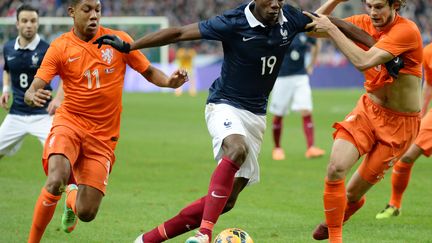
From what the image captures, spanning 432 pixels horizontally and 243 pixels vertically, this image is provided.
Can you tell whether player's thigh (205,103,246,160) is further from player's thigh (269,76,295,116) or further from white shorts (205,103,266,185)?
player's thigh (269,76,295,116)

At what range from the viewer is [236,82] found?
27.3 feet

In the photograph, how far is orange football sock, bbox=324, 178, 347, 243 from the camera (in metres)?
8.34

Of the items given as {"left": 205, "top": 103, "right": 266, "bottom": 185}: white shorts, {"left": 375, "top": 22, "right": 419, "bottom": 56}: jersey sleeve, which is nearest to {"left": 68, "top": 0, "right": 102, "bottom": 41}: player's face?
{"left": 205, "top": 103, "right": 266, "bottom": 185}: white shorts

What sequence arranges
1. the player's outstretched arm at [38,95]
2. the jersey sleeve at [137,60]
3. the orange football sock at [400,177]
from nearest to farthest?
the player's outstretched arm at [38,95]
the jersey sleeve at [137,60]
the orange football sock at [400,177]

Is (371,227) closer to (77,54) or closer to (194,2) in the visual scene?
(77,54)

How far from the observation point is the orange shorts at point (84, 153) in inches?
332

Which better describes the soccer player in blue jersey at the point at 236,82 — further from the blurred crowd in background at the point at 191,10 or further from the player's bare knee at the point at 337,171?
the blurred crowd in background at the point at 191,10

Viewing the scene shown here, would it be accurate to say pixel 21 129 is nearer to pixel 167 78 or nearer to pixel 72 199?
pixel 72 199

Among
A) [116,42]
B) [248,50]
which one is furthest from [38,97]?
[248,50]

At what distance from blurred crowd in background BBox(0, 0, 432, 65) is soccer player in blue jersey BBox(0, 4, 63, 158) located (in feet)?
94.6

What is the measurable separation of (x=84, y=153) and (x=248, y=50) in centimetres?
192

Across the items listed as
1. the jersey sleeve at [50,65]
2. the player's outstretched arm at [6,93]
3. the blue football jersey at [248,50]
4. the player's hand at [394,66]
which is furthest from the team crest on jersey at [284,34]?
the player's outstretched arm at [6,93]

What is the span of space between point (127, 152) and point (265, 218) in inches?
300

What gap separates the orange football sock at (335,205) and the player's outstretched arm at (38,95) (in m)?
2.75
